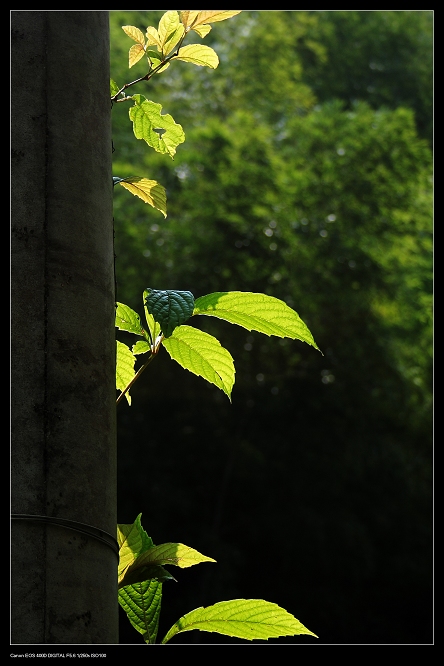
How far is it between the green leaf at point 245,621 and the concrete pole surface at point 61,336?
0.09 metres

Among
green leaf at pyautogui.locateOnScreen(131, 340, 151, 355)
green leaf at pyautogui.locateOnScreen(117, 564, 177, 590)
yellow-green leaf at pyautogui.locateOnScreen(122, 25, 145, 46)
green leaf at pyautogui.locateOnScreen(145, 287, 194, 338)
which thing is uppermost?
yellow-green leaf at pyautogui.locateOnScreen(122, 25, 145, 46)

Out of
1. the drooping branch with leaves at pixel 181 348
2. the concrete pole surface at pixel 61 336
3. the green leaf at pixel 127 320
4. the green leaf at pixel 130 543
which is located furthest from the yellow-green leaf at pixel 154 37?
the green leaf at pixel 130 543

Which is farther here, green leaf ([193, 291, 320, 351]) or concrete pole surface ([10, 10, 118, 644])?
green leaf ([193, 291, 320, 351])

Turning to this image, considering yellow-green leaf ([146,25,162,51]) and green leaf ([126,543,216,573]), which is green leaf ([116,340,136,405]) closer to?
green leaf ([126,543,216,573])

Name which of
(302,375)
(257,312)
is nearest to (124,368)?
(257,312)

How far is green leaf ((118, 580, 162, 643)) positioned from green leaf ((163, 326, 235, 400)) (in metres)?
0.16

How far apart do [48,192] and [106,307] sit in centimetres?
8

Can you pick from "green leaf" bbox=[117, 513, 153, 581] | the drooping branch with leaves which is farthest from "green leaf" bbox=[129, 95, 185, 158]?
"green leaf" bbox=[117, 513, 153, 581]

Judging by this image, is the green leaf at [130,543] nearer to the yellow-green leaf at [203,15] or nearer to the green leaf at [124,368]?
the green leaf at [124,368]

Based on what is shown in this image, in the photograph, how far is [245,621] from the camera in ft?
1.55

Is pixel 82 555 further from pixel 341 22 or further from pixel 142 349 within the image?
pixel 341 22

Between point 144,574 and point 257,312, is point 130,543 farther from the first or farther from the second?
point 257,312

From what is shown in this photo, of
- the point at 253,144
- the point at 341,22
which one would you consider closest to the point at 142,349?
the point at 253,144

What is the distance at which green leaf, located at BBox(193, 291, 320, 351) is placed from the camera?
1.65 feet
